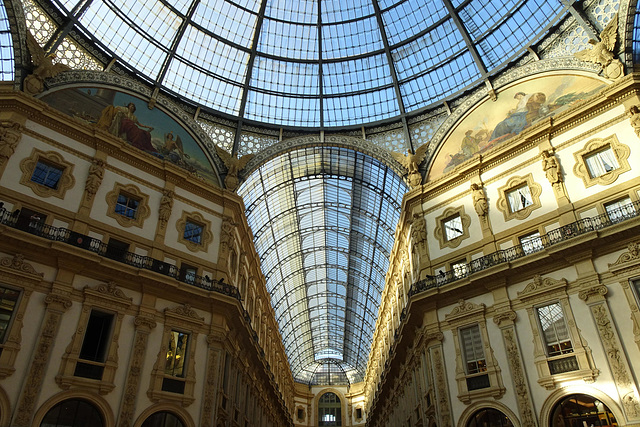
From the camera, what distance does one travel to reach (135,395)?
2061 centimetres

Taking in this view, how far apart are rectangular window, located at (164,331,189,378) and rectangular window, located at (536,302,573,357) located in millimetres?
17315

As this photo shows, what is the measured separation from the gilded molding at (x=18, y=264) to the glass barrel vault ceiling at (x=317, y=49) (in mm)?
15194

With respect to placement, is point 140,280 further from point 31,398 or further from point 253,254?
point 253,254

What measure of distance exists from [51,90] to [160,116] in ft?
22.2

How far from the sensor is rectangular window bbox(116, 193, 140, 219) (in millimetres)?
24672

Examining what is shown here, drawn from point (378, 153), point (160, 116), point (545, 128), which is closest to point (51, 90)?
point (160, 116)

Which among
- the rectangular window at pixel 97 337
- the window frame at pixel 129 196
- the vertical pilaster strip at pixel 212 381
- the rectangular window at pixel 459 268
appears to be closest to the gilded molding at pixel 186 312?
the vertical pilaster strip at pixel 212 381

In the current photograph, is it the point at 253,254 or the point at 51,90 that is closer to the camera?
the point at 51,90

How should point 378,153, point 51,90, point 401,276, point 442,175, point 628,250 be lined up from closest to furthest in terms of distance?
point 628,250, point 51,90, point 442,175, point 378,153, point 401,276

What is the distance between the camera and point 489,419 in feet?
70.3

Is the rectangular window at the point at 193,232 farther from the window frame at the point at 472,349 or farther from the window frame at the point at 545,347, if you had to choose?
the window frame at the point at 545,347

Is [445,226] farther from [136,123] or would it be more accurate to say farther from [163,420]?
[136,123]

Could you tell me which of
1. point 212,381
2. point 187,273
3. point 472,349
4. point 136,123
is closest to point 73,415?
point 212,381

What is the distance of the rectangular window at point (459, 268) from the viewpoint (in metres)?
25.2
